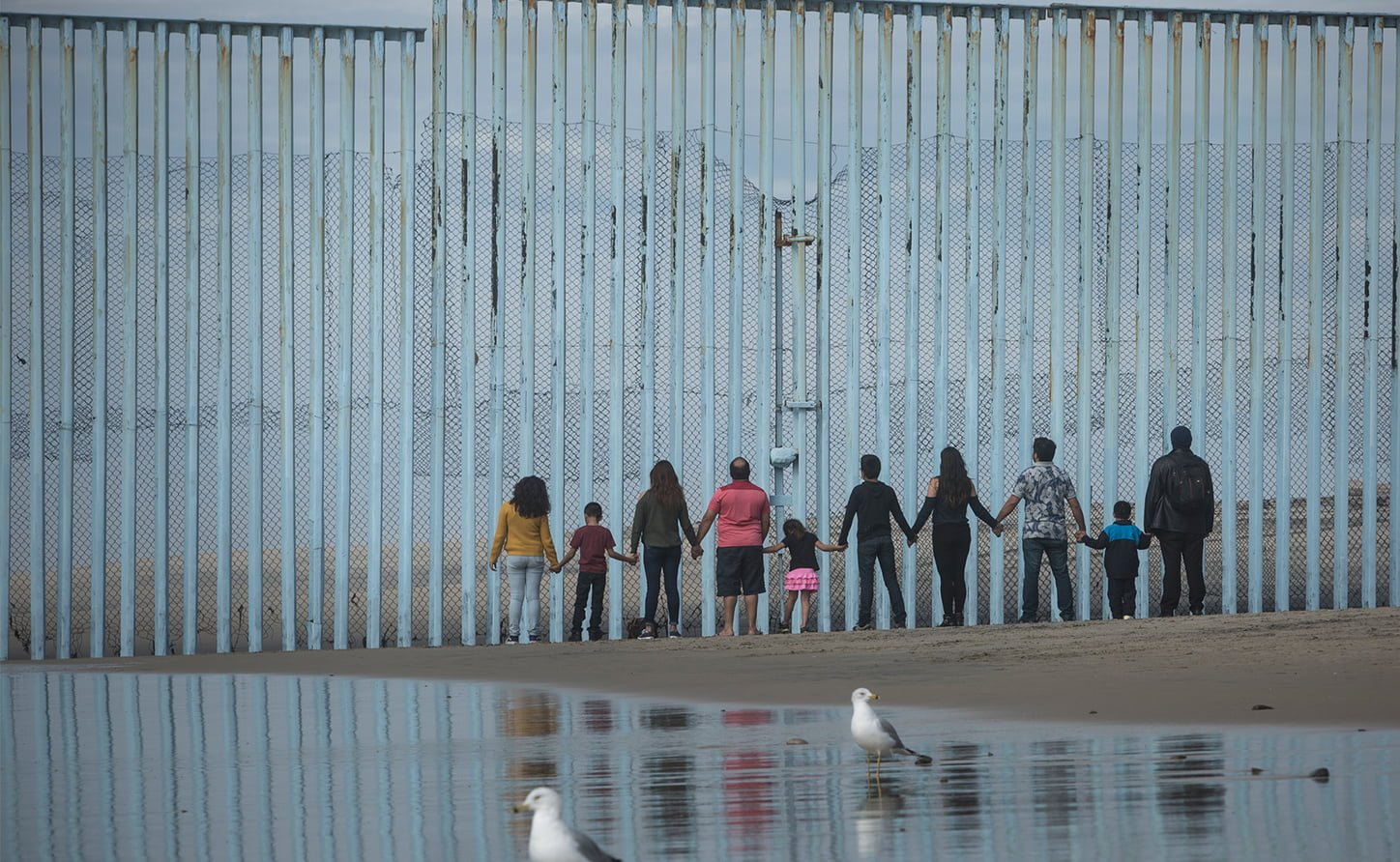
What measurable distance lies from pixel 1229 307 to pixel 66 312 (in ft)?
32.4

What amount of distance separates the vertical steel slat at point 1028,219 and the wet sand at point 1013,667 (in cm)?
266

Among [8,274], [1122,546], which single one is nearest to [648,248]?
[1122,546]

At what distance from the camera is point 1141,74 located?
17.0 m

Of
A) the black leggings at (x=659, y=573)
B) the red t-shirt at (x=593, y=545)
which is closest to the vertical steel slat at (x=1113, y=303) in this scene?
the black leggings at (x=659, y=573)

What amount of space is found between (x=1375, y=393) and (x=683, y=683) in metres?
8.78

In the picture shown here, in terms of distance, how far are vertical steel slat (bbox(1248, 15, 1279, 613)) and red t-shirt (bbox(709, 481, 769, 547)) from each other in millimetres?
4656

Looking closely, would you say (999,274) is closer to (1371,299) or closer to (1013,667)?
(1371,299)

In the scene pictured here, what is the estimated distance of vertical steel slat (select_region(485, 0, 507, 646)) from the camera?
16141 mm

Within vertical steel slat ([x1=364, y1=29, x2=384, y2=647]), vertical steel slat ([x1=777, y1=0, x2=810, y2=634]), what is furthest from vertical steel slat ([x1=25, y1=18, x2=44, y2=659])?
vertical steel slat ([x1=777, y1=0, x2=810, y2=634])

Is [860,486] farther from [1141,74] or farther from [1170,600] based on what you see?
[1141,74]

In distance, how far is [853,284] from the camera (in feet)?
54.3

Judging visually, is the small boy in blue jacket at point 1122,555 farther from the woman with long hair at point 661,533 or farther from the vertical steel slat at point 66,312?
the vertical steel slat at point 66,312

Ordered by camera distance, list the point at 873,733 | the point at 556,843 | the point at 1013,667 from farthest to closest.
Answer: the point at 1013,667 < the point at 873,733 < the point at 556,843

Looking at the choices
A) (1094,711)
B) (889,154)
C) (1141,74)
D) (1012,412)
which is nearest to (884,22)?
(889,154)
